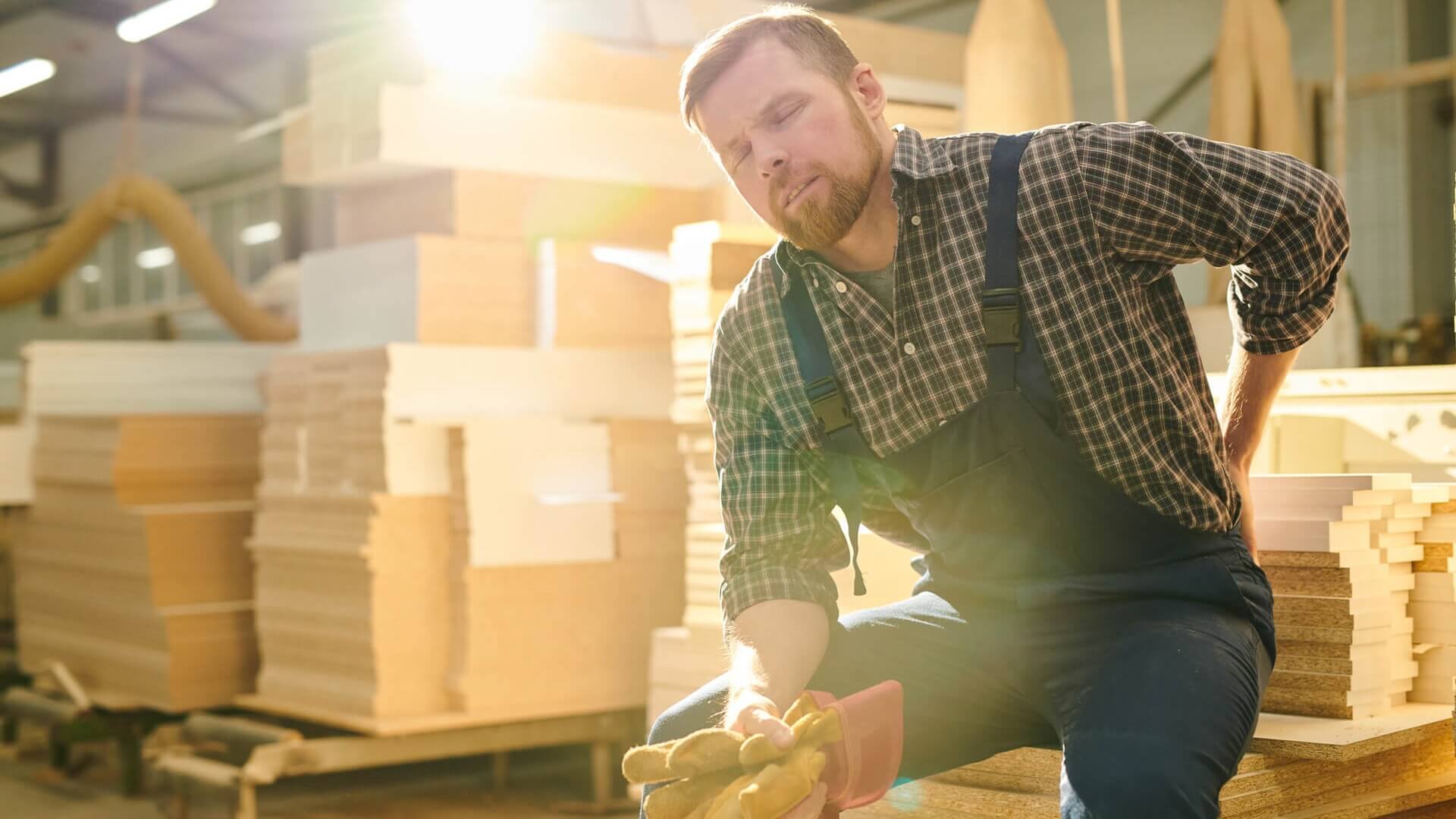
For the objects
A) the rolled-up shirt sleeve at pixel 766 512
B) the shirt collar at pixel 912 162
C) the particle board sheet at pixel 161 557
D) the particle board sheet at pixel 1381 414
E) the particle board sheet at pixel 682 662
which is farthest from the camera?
the particle board sheet at pixel 161 557

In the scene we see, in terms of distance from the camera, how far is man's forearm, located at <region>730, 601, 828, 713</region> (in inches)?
88.2

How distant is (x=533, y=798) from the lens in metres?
5.02

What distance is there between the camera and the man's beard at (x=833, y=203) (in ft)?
7.42

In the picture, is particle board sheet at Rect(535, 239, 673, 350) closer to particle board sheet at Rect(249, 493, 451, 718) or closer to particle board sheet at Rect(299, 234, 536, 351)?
particle board sheet at Rect(299, 234, 536, 351)

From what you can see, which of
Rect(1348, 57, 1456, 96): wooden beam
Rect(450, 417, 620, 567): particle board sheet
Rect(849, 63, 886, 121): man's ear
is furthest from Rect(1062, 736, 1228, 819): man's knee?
Rect(1348, 57, 1456, 96): wooden beam

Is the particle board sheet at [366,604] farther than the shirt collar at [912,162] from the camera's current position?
Yes

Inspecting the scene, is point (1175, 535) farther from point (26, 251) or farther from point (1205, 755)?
point (26, 251)

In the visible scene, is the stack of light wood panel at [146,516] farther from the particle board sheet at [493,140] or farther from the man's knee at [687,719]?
the man's knee at [687,719]

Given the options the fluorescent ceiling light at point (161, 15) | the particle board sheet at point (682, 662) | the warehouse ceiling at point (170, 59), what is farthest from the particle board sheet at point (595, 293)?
the fluorescent ceiling light at point (161, 15)

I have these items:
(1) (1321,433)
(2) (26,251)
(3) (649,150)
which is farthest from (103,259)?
(1) (1321,433)

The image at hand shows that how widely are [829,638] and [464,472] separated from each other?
2320mm

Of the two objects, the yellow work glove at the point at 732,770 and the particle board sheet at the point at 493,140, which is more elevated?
the particle board sheet at the point at 493,140

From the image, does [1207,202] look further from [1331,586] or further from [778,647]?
[778,647]

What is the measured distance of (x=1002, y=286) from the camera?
219 centimetres
